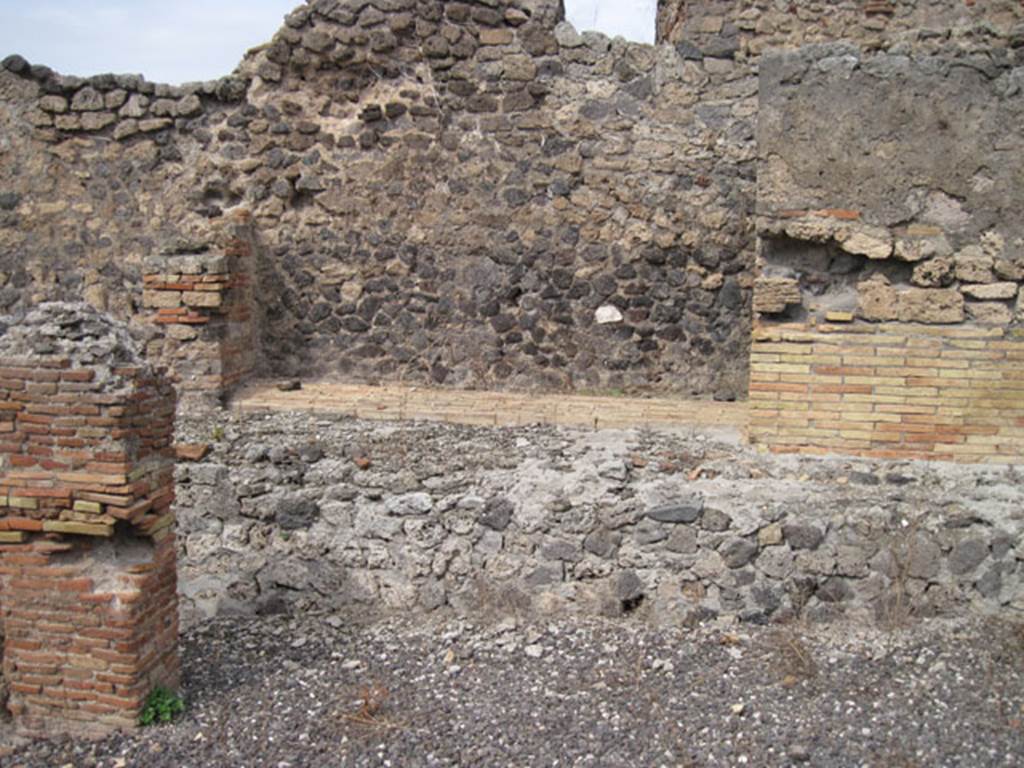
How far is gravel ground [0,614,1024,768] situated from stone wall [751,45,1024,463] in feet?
3.66

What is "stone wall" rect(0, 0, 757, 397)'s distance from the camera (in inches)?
271

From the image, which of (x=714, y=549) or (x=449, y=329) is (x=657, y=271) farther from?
(x=714, y=549)

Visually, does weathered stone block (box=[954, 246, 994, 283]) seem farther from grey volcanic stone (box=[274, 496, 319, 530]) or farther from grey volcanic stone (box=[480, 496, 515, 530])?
grey volcanic stone (box=[274, 496, 319, 530])

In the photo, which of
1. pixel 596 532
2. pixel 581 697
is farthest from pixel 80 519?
pixel 596 532

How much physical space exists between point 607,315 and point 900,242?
241 centimetres

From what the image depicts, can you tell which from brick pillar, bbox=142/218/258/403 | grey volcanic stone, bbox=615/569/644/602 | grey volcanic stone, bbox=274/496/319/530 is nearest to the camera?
grey volcanic stone, bbox=615/569/644/602

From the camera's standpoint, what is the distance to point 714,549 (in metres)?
5.00

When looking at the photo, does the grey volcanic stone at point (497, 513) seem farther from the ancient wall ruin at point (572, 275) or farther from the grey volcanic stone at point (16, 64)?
the grey volcanic stone at point (16, 64)

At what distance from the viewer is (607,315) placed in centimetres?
699

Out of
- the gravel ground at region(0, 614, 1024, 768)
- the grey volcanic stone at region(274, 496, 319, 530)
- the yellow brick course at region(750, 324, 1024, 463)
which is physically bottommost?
the gravel ground at region(0, 614, 1024, 768)

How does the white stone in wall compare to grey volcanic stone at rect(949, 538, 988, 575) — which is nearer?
grey volcanic stone at rect(949, 538, 988, 575)

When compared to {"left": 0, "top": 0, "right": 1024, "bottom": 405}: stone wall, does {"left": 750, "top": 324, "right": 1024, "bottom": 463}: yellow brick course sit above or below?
below

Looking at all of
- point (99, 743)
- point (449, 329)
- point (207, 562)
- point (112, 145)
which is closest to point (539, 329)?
point (449, 329)

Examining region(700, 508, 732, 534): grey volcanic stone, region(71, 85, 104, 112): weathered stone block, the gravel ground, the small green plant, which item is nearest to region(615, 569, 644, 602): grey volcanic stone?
the gravel ground
